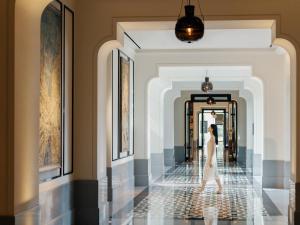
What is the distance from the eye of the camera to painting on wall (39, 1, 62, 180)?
6785 mm

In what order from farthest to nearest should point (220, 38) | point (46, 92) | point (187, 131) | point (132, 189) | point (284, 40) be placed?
1. point (187, 131)
2. point (132, 189)
3. point (220, 38)
4. point (284, 40)
5. point (46, 92)

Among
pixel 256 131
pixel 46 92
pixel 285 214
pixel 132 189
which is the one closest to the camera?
pixel 46 92

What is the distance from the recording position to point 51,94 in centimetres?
710

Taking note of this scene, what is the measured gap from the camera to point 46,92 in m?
6.91

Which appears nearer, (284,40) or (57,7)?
(57,7)

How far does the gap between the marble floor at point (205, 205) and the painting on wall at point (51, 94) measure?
2105mm

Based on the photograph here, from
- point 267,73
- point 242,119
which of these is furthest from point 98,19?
point 242,119

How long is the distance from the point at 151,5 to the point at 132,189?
6515 mm

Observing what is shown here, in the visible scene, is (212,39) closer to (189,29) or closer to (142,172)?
(142,172)

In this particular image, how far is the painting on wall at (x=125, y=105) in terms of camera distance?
12.3 metres

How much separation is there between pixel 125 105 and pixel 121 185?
1902 mm

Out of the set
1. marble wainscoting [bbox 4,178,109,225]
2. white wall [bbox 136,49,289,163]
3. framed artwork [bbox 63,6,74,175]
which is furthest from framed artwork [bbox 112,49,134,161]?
framed artwork [bbox 63,6,74,175]
